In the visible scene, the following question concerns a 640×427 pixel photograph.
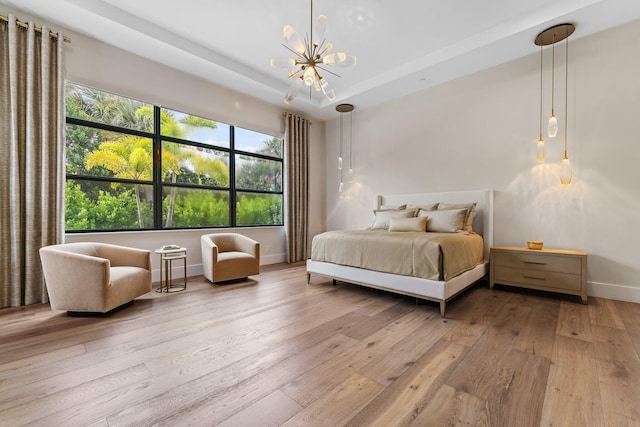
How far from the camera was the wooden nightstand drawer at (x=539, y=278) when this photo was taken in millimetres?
2877

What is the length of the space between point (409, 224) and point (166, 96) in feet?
13.0

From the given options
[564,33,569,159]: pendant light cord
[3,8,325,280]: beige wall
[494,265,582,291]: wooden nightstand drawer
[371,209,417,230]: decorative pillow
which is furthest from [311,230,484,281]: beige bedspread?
[3,8,325,280]: beige wall

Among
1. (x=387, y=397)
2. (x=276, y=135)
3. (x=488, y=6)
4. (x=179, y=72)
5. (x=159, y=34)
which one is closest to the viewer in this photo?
(x=387, y=397)

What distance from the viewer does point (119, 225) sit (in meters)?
3.56

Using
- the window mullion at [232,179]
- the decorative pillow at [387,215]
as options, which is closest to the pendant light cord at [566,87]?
the decorative pillow at [387,215]

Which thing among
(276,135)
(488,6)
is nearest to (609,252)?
(488,6)

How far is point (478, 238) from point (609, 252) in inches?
51.1

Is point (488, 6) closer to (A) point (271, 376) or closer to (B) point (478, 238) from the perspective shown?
(B) point (478, 238)

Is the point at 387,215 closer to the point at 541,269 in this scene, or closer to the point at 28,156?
the point at 541,269

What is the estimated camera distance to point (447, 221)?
11.7ft

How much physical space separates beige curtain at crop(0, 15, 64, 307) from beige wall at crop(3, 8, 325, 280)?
0.82ft

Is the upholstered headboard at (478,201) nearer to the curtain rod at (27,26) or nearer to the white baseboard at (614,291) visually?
the white baseboard at (614,291)

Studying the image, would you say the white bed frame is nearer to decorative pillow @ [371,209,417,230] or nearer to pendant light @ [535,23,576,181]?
decorative pillow @ [371,209,417,230]

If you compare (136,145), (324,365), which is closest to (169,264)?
(136,145)
